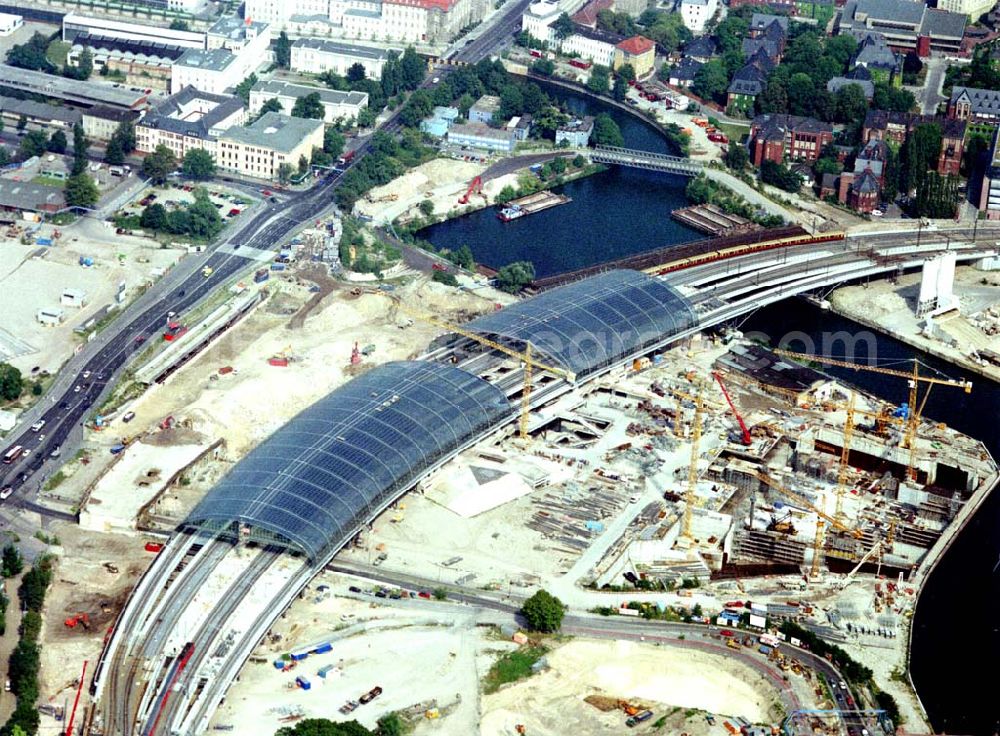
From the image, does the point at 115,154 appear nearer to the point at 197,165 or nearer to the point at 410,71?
the point at 197,165

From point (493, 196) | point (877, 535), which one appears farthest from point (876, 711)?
point (493, 196)

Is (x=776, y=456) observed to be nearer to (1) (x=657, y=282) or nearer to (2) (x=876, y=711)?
(1) (x=657, y=282)

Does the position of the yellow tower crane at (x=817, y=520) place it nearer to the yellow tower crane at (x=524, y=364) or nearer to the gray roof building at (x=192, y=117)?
the yellow tower crane at (x=524, y=364)

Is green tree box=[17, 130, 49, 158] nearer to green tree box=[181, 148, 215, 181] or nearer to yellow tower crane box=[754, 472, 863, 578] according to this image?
green tree box=[181, 148, 215, 181]

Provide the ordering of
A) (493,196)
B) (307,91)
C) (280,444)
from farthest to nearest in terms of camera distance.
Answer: (307,91) < (493,196) < (280,444)

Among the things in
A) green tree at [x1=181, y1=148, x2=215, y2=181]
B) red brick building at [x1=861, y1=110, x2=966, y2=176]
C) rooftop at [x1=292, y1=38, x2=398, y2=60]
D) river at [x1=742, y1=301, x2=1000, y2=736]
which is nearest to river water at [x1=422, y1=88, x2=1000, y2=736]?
river at [x1=742, y1=301, x2=1000, y2=736]
